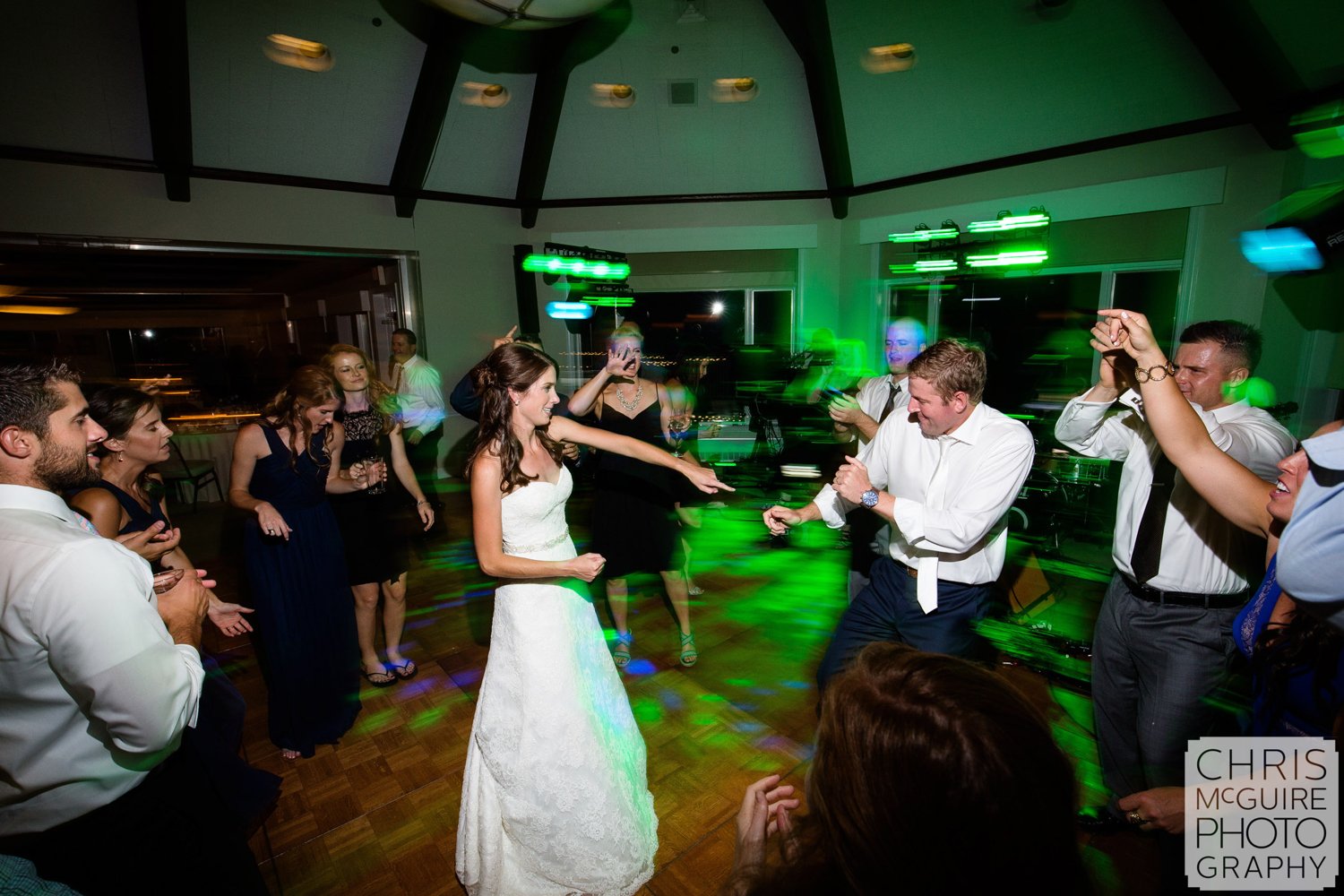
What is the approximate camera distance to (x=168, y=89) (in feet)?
14.8

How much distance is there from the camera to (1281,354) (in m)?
4.57

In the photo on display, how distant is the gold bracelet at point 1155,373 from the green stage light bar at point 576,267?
608 cm

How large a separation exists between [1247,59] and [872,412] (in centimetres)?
398

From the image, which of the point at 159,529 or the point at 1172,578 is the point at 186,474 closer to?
the point at 159,529

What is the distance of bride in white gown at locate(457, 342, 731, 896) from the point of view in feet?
5.82

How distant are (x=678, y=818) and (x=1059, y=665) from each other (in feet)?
7.37

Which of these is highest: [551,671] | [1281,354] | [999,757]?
[1281,354]

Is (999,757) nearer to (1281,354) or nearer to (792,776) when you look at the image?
(792,776)

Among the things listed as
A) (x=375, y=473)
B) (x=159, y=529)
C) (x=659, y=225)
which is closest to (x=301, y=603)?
(x=375, y=473)

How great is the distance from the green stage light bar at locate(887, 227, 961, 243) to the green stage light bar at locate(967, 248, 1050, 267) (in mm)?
314

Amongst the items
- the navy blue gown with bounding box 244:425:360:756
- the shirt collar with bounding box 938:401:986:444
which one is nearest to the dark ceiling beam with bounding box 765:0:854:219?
the shirt collar with bounding box 938:401:986:444

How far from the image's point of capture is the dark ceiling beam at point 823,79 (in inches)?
207

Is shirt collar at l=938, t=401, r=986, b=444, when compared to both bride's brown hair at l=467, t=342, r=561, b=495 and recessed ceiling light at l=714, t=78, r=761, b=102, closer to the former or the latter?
bride's brown hair at l=467, t=342, r=561, b=495

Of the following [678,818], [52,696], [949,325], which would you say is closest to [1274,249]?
[949,325]
